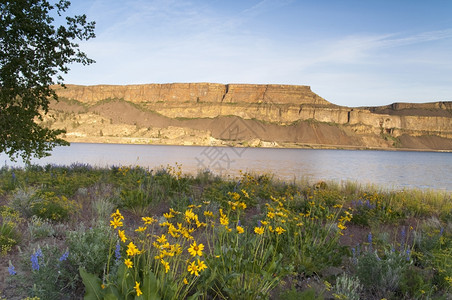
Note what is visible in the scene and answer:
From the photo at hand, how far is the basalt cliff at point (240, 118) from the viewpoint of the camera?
138 m

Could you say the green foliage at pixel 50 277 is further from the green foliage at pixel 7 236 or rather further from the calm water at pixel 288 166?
the calm water at pixel 288 166

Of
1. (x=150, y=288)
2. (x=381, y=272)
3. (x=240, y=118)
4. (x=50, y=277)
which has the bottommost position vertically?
(x=381, y=272)

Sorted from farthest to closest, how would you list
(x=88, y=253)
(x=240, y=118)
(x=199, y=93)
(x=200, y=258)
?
→ (x=199, y=93), (x=240, y=118), (x=200, y=258), (x=88, y=253)

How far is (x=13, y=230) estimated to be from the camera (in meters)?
3.89

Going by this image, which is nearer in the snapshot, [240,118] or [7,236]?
[7,236]

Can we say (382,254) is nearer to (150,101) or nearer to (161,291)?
(161,291)

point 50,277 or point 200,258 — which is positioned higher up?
point 50,277

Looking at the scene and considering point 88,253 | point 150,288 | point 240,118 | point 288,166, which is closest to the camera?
point 150,288

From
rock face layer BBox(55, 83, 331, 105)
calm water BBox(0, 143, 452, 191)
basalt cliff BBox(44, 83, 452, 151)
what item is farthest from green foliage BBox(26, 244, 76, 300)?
rock face layer BBox(55, 83, 331, 105)

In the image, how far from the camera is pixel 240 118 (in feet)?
502

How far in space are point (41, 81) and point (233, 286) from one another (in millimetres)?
7025

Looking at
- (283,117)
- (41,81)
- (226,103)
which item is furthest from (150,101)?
(41,81)

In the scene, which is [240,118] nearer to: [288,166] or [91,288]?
[288,166]

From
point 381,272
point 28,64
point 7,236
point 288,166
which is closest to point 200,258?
point 381,272
